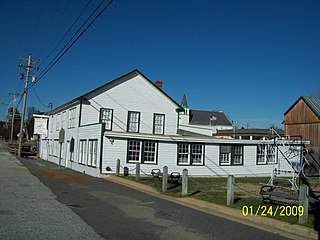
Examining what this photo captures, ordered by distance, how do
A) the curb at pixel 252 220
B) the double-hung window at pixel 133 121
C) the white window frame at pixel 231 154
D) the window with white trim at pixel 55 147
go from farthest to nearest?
the window with white trim at pixel 55 147 → the double-hung window at pixel 133 121 → the white window frame at pixel 231 154 → the curb at pixel 252 220

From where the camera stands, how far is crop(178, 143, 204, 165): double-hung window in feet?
82.5

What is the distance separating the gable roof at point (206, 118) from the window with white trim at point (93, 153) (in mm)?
78250

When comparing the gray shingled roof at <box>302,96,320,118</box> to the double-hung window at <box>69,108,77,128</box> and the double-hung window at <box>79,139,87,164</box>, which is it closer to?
the double-hung window at <box>69,108,77,128</box>

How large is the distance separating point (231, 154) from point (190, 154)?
3.59 metres

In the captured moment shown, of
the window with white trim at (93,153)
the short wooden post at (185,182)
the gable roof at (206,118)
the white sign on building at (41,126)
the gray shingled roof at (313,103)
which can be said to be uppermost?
the gable roof at (206,118)

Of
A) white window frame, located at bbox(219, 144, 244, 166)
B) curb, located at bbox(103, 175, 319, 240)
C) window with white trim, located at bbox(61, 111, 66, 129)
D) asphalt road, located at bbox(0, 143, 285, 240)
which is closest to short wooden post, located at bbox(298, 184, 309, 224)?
curb, located at bbox(103, 175, 319, 240)

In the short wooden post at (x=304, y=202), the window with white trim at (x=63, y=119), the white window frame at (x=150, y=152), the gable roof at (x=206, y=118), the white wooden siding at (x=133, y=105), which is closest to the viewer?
the short wooden post at (x=304, y=202)

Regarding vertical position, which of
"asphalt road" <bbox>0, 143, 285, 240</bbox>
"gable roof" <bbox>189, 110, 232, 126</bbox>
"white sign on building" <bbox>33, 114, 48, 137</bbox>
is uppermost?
"gable roof" <bbox>189, 110, 232, 126</bbox>

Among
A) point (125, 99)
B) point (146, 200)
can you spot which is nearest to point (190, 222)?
point (146, 200)

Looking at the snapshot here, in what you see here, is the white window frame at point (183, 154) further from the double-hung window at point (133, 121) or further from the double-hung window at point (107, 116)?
the double-hung window at point (107, 116)

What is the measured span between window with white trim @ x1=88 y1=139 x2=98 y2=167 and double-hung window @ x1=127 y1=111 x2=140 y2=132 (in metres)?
6.16

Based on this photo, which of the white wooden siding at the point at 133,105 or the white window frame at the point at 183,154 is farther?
the white wooden siding at the point at 133,105

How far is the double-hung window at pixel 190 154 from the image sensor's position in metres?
25.2

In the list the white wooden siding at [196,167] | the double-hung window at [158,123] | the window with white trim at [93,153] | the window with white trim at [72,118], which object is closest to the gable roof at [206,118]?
the double-hung window at [158,123]
